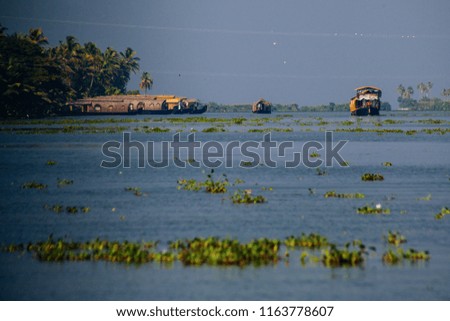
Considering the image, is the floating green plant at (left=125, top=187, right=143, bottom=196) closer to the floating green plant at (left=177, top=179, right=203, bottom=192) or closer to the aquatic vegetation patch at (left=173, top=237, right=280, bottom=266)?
the floating green plant at (left=177, top=179, right=203, bottom=192)

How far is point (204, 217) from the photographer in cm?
2917

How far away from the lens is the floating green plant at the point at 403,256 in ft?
72.1

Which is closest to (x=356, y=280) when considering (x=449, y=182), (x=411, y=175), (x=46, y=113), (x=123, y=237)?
(x=123, y=237)

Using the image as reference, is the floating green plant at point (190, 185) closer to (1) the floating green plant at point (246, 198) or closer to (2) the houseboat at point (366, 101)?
(1) the floating green plant at point (246, 198)

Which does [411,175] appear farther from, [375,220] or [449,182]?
[375,220]

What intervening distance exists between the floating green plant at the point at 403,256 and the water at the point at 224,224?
0.25 m

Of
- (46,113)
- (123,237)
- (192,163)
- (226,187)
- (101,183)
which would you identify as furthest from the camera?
(46,113)

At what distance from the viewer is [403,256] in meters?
22.3

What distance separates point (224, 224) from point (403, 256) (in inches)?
273

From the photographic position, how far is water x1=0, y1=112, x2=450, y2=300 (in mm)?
19594

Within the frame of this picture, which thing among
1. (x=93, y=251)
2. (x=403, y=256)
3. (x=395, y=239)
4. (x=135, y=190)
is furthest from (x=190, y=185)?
(x=403, y=256)

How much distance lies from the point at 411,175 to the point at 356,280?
25144 millimetres

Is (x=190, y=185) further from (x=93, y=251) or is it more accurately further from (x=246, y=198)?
(x=93, y=251)
